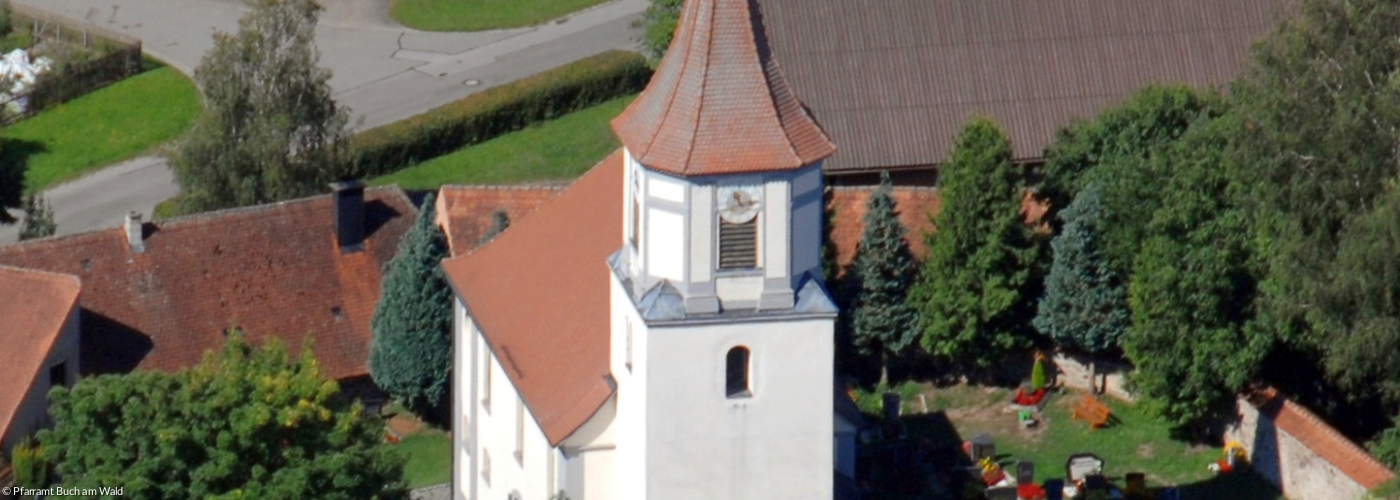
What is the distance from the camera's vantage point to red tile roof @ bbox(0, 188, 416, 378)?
67125mm

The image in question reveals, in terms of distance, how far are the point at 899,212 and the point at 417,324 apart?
10487mm

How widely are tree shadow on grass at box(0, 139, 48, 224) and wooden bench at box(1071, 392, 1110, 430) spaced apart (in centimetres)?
2756

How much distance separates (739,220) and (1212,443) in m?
16.0

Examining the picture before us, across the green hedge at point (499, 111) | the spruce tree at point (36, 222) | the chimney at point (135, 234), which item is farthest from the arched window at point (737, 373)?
the green hedge at point (499, 111)

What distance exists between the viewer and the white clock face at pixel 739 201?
166 ft

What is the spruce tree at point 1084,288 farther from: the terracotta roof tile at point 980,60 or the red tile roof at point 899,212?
the terracotta roof tile at point 980,60

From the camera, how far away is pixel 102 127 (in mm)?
85375

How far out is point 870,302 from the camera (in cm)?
6538

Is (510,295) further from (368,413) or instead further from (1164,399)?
(1164,399)

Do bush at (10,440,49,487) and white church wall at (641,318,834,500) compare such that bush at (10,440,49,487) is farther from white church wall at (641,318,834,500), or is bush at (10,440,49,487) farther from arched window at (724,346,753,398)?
arched window at (724,346,753,398)

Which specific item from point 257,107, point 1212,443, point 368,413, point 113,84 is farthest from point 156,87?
point 1212,443

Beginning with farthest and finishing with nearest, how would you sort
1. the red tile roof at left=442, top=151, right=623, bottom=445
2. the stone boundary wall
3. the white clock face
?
the stone boundary wall
the red tile roof at left=442, top=151, right=623, bottom=445
the white clock face

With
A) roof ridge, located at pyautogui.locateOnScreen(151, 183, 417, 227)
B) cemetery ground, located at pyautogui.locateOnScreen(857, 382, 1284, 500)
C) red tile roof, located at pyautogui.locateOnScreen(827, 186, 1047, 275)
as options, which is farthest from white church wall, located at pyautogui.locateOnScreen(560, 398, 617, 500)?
roof ridge, located at pyautogui.locateOnScreen(151, 183, 417, 227)

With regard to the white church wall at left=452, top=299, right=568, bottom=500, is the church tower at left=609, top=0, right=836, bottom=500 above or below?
above
